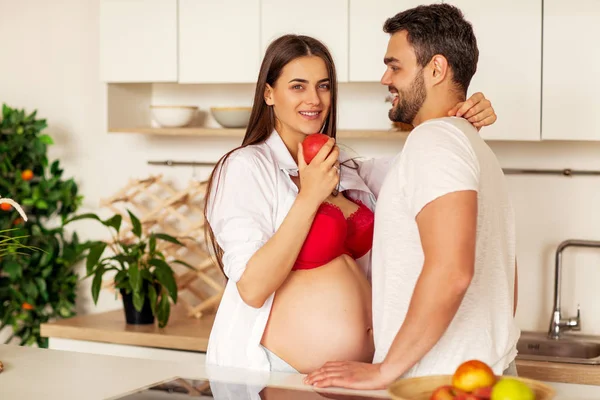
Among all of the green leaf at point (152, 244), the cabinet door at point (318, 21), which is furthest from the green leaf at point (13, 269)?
the cabinet door at point (318, 21)

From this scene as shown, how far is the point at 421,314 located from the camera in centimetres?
159

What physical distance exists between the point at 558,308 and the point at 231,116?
1.46 meters

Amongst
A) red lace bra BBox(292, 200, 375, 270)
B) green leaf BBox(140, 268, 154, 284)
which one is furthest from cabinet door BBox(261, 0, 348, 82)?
red lace bra BBox(292, 200, 375, 270)

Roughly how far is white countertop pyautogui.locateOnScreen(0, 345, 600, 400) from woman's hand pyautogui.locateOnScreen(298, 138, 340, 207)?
41cm

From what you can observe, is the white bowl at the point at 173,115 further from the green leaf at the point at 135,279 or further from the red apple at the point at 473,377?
the red apple at the point at 473,377

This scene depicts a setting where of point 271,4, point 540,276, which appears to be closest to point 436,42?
point 271,4

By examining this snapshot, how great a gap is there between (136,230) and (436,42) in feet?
6.30

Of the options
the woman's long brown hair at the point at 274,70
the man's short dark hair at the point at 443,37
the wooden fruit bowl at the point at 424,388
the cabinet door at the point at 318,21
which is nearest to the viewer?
the wooden fruit bowl at the point at 424,388

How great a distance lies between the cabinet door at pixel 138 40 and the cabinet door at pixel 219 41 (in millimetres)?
52

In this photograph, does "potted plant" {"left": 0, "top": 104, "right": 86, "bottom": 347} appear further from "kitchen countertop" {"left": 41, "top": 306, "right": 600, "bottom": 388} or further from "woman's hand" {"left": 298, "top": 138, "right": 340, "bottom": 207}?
"woman's hand" {"left": 298, "top": 138, "right": 340, "bottom": 207}

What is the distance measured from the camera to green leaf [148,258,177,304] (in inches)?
129

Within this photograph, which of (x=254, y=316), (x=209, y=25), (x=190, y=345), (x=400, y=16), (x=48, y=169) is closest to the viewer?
(x=400, y=16)

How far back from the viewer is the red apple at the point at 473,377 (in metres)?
1.29

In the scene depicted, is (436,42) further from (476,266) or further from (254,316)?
(254,316)
